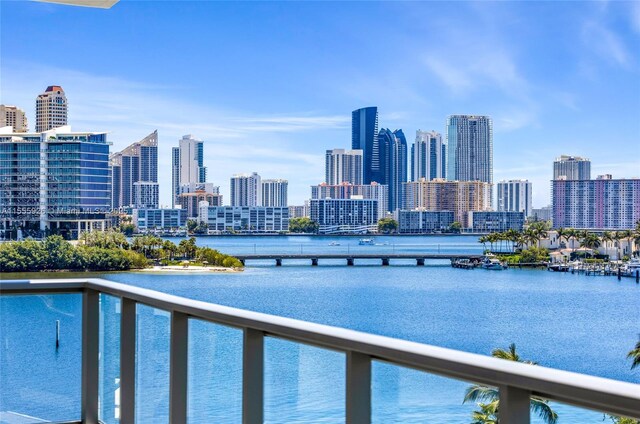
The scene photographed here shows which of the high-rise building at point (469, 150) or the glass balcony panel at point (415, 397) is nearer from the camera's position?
the glass balcony panel at point (415, 397)

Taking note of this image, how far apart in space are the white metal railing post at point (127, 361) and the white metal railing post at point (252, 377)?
58 centimetres

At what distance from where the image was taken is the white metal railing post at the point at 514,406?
3.22 feet

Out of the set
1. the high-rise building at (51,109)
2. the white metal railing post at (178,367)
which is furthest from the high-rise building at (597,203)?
the white metal railing post at (178,367)

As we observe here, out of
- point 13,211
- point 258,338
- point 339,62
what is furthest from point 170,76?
point 258,338

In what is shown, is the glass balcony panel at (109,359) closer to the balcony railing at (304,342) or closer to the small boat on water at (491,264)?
the balcony railing at (304,342)

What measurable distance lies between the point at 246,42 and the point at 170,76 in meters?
7.04

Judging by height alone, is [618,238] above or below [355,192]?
below

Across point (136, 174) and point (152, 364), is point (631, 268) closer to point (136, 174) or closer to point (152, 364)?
point (136, 174)

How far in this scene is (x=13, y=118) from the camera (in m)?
48.3

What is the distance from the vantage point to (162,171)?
5553 cm

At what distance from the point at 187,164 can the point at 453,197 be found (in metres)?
19.6

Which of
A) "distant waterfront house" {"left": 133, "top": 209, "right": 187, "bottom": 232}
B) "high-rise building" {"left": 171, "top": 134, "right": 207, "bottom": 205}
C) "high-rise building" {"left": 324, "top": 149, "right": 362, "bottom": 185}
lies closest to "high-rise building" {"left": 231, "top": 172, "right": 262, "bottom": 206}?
"high-rise building" {"left": 171, "top": 134, "right": 207, "bottom": 205}

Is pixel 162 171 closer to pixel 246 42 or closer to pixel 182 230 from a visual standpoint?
pixel 182 230

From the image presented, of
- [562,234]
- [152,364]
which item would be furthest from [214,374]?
[562,234]
